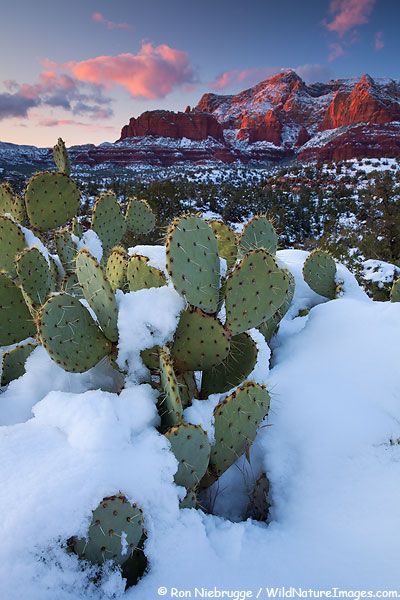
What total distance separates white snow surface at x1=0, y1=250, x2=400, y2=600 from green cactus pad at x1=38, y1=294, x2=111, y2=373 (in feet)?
0.53

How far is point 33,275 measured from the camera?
8.73ft

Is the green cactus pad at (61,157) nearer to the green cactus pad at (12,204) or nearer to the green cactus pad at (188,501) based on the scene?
the green cactus pad at (12,204)

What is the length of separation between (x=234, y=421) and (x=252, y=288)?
68 cm

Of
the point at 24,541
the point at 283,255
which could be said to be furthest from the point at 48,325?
the point at 283,255

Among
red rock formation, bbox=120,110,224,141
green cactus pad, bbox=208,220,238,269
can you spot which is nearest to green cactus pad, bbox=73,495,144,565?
green cactus pad, bbox=208,220,238,269

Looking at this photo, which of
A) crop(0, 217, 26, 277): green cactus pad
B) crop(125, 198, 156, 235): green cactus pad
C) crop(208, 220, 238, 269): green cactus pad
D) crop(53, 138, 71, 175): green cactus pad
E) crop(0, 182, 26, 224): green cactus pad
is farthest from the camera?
crop(125, 198, 156, 235): green cactus pad

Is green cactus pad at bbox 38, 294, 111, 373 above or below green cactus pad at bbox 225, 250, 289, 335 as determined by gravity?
below

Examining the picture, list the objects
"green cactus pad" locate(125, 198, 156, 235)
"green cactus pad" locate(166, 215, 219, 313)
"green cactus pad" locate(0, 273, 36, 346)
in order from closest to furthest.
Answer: "green cactus pad" locate(166, 215, 219, 313)
"green cactus pad" locate(0, 273, 36, 346)
"green cactus pad" locate(125, 198, 156, 235)

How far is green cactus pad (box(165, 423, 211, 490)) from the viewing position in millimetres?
1794

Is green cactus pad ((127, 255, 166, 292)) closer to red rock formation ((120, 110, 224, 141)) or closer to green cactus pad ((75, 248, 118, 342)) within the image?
green cactus pad ((75, 248, 118, 342))

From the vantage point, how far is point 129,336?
2057mm

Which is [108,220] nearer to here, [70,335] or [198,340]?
[70,335]

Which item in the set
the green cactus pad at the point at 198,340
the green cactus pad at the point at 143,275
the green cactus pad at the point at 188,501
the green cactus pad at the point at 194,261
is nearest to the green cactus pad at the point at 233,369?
the green cactus pad at the point at 198,340

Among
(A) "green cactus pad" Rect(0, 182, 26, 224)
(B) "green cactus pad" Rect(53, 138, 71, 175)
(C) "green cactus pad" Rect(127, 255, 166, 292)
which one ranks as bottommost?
(C) "green cactus pad" Rect(127, 255, 166, 292)
